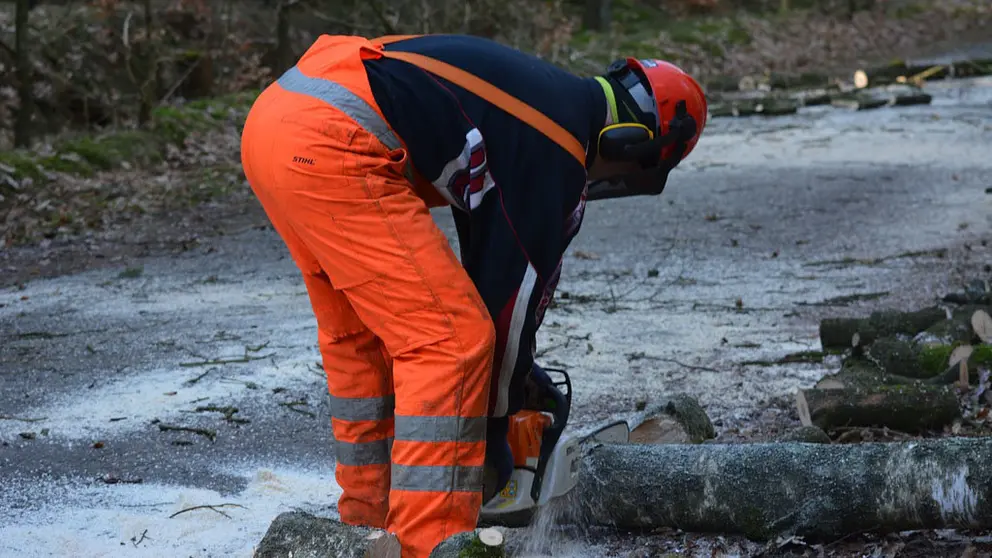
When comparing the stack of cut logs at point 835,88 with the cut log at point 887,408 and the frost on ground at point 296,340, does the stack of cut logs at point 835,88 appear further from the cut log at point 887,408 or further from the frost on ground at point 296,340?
the cut log at point 887,408

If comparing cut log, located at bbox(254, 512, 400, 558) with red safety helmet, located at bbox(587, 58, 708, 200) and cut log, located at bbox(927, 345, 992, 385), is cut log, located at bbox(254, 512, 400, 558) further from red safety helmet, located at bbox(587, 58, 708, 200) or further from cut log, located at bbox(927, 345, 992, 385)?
cut log, located at bbox(927, 345, 992, 385)

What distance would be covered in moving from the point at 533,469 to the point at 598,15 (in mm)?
19100

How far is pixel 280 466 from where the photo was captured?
410 cm

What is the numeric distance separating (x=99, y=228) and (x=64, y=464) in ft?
15.9

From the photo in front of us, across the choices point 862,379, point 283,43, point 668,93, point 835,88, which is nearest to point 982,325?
point 862,379

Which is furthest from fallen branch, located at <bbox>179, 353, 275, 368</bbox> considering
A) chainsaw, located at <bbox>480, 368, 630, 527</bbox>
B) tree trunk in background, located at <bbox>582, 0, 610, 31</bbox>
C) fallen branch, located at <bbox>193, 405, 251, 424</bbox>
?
tree trunk in background, located at <bbox>582, 0, 610, 31</bbox>

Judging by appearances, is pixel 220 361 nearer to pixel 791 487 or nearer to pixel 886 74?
pixel 791 487

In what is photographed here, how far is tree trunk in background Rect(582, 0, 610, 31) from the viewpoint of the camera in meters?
21.4

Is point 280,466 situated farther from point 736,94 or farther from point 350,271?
point 736,94

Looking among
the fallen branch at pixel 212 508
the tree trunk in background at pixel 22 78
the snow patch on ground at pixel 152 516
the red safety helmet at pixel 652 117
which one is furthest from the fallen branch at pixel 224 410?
the tree trunk in background at pixel 22 78

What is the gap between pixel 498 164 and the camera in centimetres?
289

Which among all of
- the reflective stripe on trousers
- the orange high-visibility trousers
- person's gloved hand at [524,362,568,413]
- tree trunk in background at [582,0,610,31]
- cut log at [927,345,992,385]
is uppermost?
the orange high-visibility trousers

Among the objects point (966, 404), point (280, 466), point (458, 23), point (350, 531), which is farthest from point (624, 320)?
point (458, 23)

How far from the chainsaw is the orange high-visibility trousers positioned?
383 mm
